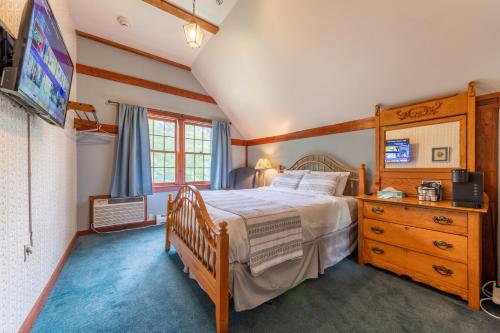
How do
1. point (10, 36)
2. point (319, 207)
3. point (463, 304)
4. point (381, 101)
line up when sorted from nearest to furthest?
1. point (10, 36)
2. point (463, 304)
3. point (319, 207)
4. point (381, 101)

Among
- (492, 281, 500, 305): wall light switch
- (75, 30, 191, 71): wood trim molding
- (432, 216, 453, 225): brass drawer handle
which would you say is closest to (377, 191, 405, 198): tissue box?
(432, 216, 453, 225): brass drawer handle

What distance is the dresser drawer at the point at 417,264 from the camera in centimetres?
169

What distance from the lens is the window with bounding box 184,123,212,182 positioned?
4352mm

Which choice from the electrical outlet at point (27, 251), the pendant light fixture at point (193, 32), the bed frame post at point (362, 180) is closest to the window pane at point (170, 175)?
the pendant light fixture at point (193, 32)

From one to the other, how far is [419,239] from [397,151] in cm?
104

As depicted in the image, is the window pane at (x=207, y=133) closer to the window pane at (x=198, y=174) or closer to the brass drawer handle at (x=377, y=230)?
the window pane at (x=198, y=174)

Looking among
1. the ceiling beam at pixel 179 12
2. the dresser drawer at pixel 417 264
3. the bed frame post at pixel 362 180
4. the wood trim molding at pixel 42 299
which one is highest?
the ceiling beam at pixel 179 12

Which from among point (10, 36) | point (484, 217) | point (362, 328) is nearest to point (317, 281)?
point (362, 328)

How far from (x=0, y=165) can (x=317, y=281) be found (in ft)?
8.05

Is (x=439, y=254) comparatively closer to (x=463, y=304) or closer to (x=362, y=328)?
(x=463, y=304)

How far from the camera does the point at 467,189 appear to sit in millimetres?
1721

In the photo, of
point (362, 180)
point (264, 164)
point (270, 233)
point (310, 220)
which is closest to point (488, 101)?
point (362, 180)

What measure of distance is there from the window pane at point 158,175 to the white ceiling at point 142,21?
2185 millimetres

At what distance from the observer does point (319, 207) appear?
6.89 ft
